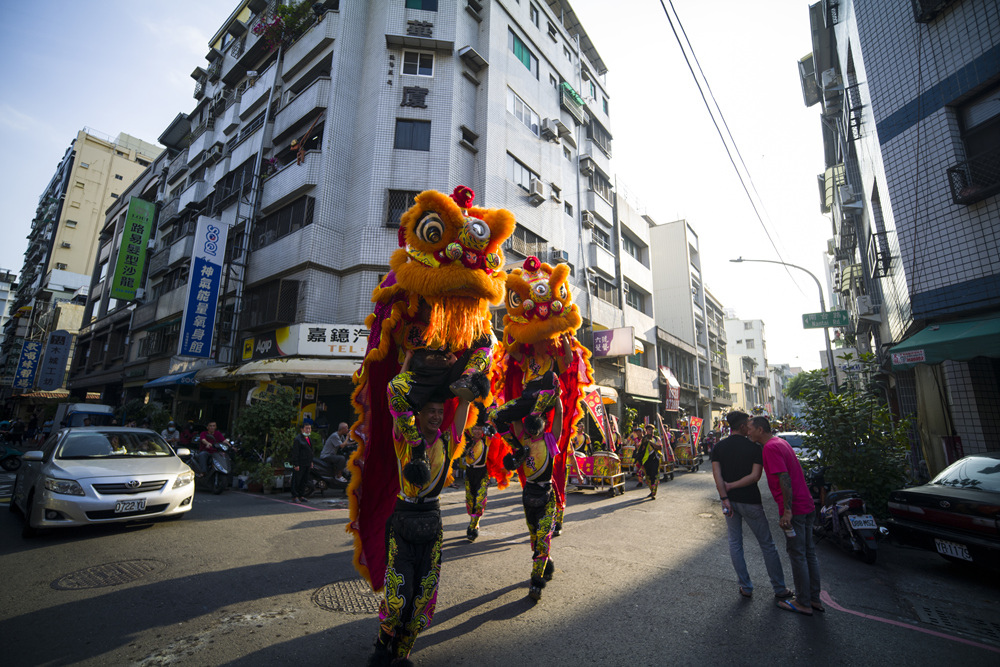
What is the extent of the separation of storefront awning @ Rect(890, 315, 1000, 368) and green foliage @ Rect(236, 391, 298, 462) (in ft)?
40.1

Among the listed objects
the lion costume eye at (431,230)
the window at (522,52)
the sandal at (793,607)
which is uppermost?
the window at (522,52)

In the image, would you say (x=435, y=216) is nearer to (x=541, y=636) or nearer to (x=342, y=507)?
(x=541, y=636)

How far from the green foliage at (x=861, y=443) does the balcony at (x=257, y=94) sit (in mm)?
24096

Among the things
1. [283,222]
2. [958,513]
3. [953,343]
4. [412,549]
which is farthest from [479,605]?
[283,222]

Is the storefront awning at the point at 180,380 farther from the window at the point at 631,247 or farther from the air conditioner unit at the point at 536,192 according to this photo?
the window at the point at 631,247

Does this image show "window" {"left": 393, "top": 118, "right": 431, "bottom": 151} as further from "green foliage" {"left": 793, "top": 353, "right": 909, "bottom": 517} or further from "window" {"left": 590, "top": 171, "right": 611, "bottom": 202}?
"green foliage" {"left": 793, "top": 353, "right": 909, "bottom": 517}

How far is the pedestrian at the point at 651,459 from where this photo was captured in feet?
32.3

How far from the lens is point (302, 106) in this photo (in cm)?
1786

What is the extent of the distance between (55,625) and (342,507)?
5.26 m

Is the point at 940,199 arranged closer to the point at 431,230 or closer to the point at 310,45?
the point at 431,230

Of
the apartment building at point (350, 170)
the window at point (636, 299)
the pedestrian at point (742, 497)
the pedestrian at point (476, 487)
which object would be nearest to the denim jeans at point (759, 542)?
the pedestrian at point (742, 497)

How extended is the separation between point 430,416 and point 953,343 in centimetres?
845

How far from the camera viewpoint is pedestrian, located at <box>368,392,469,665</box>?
249cm

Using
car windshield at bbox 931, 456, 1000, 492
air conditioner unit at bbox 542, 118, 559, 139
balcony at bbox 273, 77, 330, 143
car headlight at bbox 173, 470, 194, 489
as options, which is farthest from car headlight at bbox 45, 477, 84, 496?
air conditioner unit at bbox 542, 118, 559, 139
